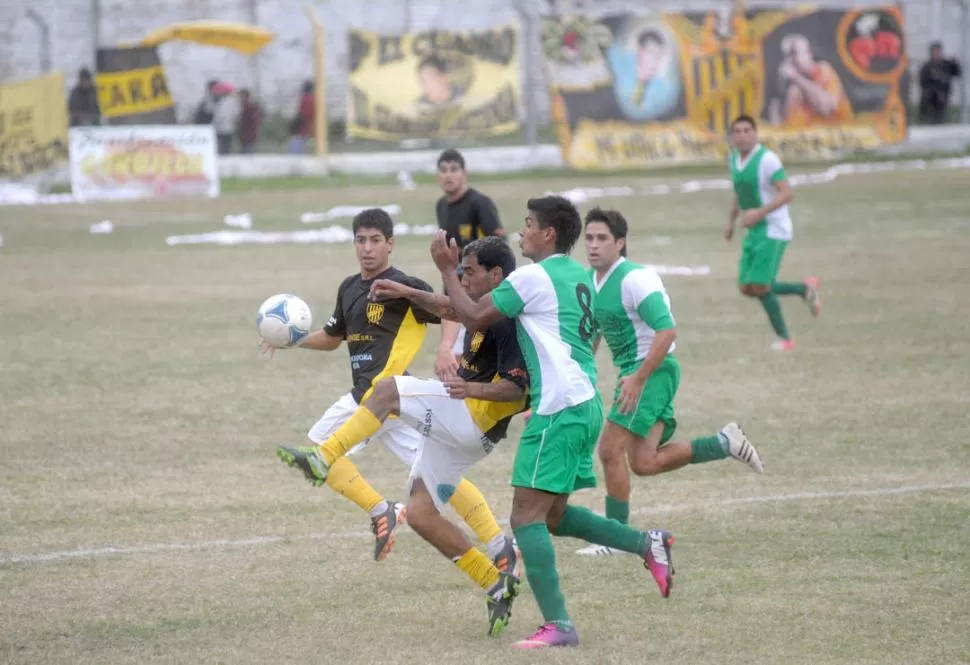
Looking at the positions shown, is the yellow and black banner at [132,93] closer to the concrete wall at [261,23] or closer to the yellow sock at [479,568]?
the concrete wall at [261,23]

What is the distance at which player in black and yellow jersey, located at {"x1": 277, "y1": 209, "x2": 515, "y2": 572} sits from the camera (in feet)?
26.2

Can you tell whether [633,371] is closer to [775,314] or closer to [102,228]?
[775,314]

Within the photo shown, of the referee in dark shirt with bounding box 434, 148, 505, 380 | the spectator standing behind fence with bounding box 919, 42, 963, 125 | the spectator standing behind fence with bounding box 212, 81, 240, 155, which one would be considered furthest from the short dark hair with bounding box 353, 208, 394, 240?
the spectator standing behind fence with bounding box 919, 42, 963, 125

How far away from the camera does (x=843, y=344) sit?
48.1 feet

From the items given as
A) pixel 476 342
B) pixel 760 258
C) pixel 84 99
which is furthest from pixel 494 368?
pixel 84 99

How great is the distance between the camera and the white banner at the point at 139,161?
29297 millimetres

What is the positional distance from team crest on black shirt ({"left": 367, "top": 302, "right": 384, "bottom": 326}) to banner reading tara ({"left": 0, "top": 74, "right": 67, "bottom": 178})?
2354 centimetres

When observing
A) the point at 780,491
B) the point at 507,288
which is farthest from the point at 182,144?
the point at 507,288

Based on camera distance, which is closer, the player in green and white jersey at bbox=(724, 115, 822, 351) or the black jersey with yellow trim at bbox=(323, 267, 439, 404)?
the black jersey with yellow trim at bbox=(323, 267, 439, 404)

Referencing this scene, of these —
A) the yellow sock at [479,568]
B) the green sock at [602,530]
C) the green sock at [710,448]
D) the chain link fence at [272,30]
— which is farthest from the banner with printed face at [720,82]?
the green sock at [602,530]

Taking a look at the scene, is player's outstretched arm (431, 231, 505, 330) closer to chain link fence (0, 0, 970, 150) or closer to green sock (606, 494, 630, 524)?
green sock (606, 494, 630, 524)

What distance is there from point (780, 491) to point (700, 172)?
82.2 feet

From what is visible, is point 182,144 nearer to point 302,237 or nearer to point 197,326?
point 302,237

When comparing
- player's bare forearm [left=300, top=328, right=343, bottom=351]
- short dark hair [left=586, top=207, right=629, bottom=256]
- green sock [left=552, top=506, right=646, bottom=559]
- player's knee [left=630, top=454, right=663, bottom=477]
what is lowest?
player's knee [left=630, top=454, right=663, bottom=477]
